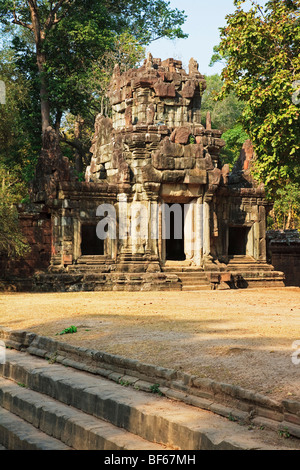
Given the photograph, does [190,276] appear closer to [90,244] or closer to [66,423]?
[90,244]

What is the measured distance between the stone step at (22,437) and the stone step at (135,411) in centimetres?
5

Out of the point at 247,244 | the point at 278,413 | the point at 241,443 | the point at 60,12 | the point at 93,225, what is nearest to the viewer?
the point at 241,443

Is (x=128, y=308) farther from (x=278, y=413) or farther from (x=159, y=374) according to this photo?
(x=278, y=413)

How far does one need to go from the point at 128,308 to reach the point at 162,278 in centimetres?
571

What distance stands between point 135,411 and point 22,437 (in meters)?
1.36

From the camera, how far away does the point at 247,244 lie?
70.8 ft

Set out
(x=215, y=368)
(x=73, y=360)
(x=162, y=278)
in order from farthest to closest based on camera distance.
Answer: (x=162, y=278) < (x=73, y=360) < (x=215, y=368)

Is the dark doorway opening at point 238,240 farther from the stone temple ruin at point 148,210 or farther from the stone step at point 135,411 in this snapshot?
the stone step at point 135,411

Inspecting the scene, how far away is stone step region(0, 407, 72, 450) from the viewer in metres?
5.84

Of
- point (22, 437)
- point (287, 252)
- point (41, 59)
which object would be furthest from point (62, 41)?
point (22, 437)

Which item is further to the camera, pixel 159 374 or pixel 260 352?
pixel 260 352

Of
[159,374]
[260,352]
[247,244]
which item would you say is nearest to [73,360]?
[159,374]

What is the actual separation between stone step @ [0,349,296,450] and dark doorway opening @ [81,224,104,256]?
13.0m
